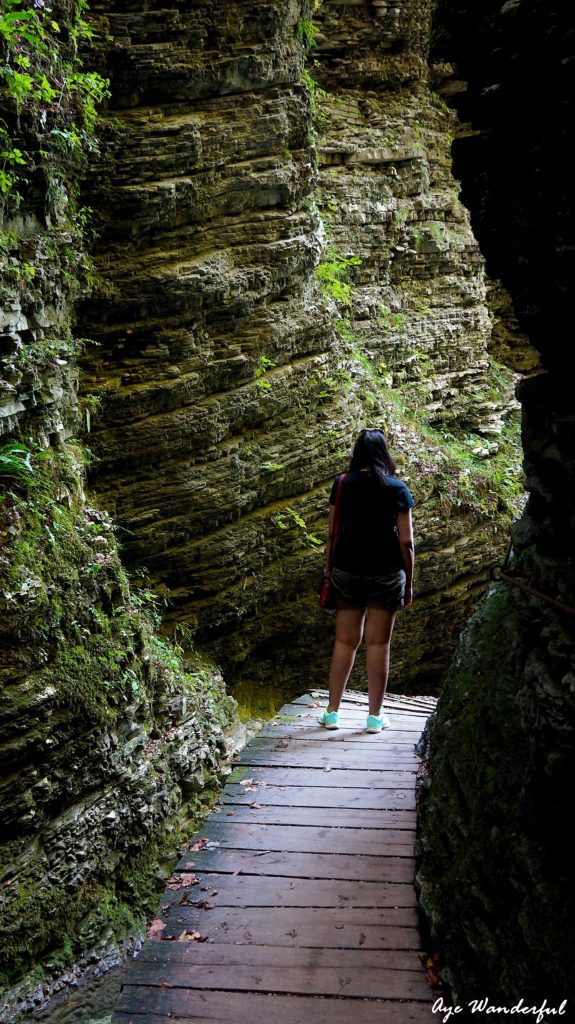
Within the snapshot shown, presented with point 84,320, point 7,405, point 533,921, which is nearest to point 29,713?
point 7,405

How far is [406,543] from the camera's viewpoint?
17.3 ft

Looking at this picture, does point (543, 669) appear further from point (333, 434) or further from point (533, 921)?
point (333, 434)

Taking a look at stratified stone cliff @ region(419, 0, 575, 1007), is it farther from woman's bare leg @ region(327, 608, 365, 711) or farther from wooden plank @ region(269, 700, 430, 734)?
wooden plank @ region(269, 700, 430, 734)

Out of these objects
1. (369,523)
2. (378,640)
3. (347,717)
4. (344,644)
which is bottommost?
(347,717)

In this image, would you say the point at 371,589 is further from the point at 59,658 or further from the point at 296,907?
the point at 296,907

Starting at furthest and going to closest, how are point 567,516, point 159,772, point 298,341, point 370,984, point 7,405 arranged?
1. point 298,341
2. point 159,772
3. point 7,405
4. point 370,984
5. point 567,516

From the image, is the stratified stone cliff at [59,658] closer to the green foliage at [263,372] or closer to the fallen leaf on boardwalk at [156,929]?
the fallen leaf on boardwalk at [156,929]

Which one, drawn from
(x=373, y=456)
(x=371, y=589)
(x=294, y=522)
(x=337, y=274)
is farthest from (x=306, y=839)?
(x=337, y=274)

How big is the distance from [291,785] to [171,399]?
4012mm

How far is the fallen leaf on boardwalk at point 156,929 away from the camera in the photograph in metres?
3.43

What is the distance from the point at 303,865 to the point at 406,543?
2238 mm

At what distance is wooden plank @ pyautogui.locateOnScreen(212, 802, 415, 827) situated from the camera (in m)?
4.22

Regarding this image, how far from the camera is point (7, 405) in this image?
5145 millimetres

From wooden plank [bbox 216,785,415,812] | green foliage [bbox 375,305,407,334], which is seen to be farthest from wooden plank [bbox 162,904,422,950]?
green foliage [bbox 375,305,407,334]
